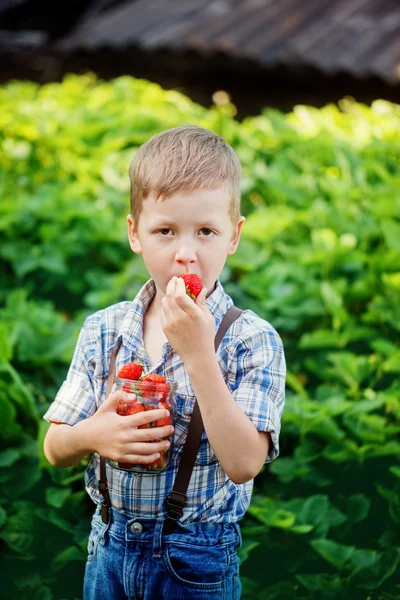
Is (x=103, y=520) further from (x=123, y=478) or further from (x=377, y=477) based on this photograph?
(x=377, y=477)

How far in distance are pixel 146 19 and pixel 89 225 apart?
23.2 feet

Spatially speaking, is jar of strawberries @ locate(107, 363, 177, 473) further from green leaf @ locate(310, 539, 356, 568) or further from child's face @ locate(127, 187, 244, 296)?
green leaf @ locate(310, 539, 356, 568)

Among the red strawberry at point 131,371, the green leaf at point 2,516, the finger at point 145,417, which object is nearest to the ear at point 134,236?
the red strawberry at point 131,371

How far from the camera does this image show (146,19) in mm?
9797

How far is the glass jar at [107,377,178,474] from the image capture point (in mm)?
1655

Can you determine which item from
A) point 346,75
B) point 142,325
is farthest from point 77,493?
point 346,75

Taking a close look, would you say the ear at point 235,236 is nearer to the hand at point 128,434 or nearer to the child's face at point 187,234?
the child's face at point 187,234

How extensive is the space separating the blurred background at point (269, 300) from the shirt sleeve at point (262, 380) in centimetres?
69

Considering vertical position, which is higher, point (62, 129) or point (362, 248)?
point (62, 129)

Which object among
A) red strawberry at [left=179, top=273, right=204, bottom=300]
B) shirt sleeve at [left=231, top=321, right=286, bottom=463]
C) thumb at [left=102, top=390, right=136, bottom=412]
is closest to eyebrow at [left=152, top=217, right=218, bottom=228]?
red strawberry at [left=179, top=273, right=204, bottom=300]

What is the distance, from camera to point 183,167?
5.71 feet

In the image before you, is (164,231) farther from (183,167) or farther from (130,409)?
(130,409)

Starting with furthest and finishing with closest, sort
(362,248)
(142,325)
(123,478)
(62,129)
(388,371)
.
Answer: (62,129), (362,248), (388,371), (142,325), (123,478)

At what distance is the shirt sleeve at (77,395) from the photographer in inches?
72.8
